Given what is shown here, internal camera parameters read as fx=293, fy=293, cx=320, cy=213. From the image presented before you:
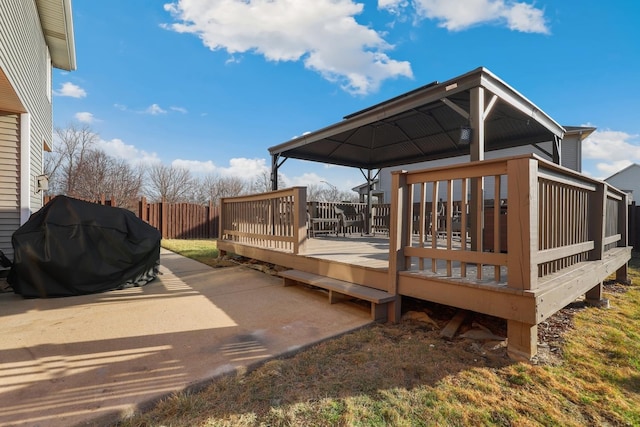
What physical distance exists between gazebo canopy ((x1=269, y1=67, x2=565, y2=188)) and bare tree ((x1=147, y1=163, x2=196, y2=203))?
23.3m

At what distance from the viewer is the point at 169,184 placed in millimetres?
27062

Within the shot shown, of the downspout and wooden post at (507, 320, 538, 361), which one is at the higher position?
the downspout

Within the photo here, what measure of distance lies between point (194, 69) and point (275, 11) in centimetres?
549

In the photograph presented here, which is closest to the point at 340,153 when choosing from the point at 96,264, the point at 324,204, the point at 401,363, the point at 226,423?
the point at 324,204

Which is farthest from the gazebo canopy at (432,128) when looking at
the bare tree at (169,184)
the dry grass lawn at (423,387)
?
the bare tree at (169,184)

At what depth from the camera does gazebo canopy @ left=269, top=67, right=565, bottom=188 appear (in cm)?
352

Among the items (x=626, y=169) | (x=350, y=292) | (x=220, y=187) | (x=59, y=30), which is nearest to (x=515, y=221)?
(x=350, y=292)

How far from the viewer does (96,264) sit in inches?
153

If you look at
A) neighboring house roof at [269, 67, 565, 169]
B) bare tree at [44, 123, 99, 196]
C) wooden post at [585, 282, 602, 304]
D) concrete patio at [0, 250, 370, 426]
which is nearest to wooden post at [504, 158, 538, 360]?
concrete patio at [0, 250, 370, 426]

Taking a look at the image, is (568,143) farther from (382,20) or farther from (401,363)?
(401,363)

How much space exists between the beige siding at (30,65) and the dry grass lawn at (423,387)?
188 inches

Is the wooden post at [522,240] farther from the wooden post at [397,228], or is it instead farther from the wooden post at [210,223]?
the wooden post at [210,223]

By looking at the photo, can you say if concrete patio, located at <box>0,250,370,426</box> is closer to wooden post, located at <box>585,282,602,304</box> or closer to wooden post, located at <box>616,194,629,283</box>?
wooden post, located at <box>585,282,602,304</box>

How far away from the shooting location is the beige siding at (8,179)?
4.91 meters
